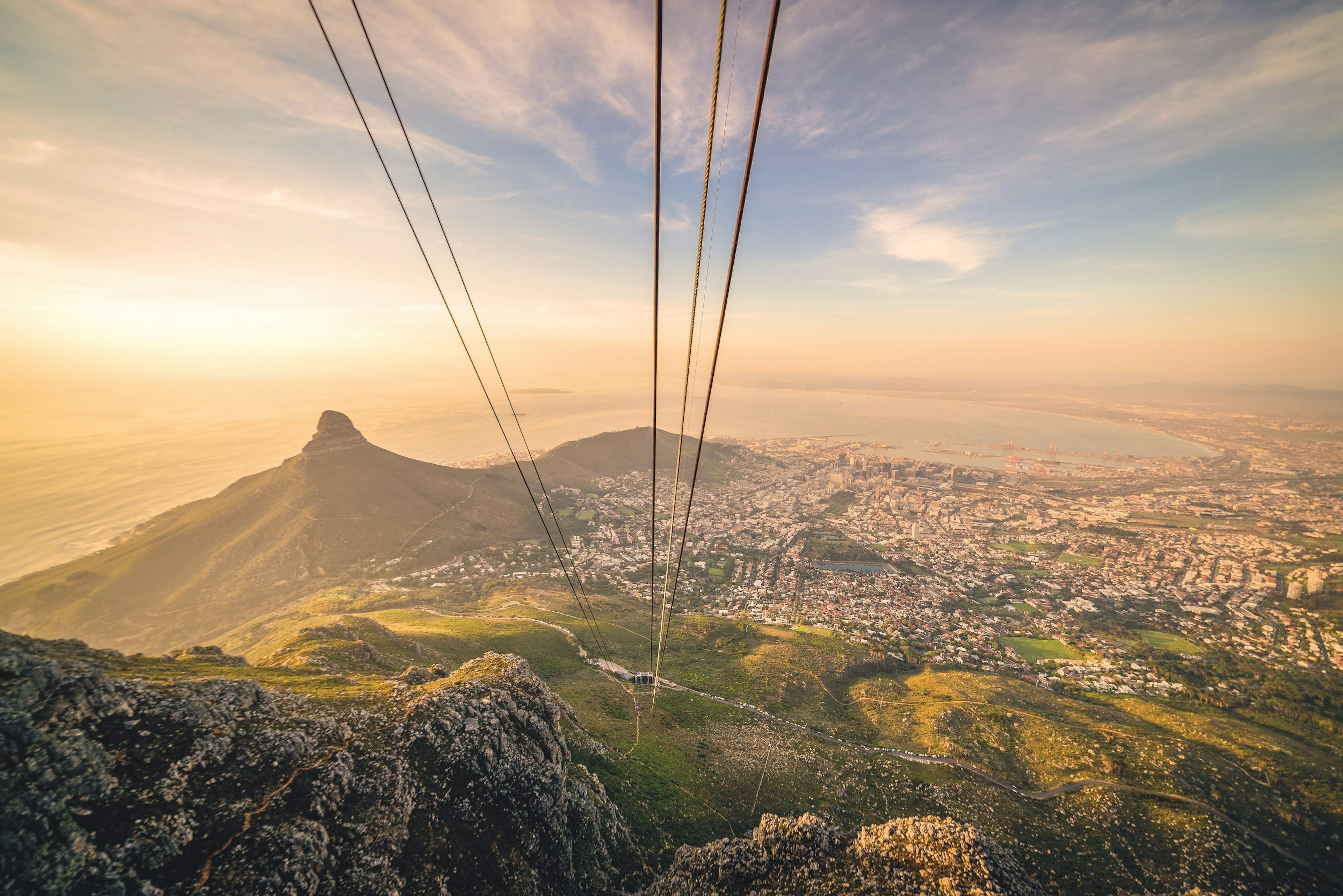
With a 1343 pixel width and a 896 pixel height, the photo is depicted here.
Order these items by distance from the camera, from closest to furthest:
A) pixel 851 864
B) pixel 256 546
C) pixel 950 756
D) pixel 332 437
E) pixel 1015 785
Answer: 1. pixel 851 864
2. pixel 1015 785
3. pixel 950 756
4. pixel 256 546
5. pixel 332 437

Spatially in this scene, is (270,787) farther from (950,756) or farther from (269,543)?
(269,543)

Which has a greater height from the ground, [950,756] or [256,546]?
[256,546]

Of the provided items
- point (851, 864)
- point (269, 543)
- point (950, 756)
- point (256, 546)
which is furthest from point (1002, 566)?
point (256, 546)

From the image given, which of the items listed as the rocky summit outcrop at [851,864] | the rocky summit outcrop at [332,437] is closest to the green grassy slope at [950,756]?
the rocky summit outcrop at [851,864]

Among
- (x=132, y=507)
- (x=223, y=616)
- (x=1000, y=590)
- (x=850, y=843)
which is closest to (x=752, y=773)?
(x=850, y=843)

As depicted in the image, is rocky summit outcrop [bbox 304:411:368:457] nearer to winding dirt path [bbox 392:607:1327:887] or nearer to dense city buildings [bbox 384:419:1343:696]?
dense city buildings [bbox 384:419:1343:696]

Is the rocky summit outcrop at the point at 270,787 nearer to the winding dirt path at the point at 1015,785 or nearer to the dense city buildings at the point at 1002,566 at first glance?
the winding dirt path at the point at 1015,785
